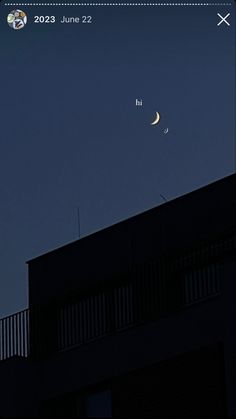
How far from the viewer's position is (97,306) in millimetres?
36438

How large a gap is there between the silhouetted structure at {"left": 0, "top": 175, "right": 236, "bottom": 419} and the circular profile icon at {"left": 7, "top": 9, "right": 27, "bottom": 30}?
5789mm

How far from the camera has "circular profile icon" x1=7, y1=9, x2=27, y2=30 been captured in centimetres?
3531

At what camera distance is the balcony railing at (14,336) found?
36781mm

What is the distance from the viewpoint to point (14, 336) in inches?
1462

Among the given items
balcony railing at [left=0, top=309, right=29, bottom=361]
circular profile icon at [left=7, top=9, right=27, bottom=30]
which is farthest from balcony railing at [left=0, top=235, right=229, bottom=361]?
circular profile icon at [left=7, top=9, right=27, bottom=30]

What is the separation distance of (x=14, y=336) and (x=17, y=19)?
26.9 feet

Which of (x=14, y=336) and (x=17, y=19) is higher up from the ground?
(x=17, y=19)

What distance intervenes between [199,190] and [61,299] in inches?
201

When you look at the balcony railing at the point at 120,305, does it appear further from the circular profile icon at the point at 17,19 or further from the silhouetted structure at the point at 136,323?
the circular profile icon at the point at 17,19

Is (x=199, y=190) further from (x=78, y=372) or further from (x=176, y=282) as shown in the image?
(x=78, y=372)

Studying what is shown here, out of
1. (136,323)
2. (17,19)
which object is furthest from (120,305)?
(17,19)

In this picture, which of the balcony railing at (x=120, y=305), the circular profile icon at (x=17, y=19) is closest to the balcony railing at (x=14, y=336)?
the balcony railing at (x=120, y=305)

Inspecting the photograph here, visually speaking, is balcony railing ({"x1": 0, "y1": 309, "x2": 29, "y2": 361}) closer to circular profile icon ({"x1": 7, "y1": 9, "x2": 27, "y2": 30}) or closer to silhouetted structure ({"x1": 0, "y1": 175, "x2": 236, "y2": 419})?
silhouetted structure ({"x1": 0, "y1": 175, "x2": 236, "y2": 419})

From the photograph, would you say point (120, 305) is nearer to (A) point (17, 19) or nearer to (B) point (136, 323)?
(B) point (136, 323)
